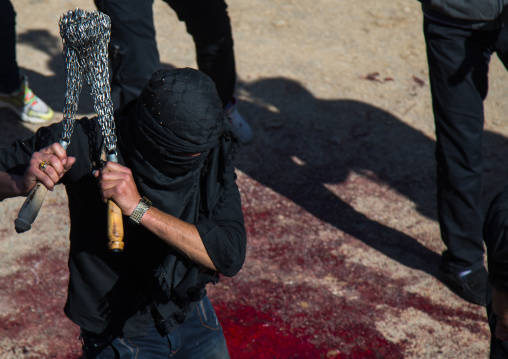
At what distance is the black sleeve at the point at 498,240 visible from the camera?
2.10 metres

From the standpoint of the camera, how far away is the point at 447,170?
4004 mm

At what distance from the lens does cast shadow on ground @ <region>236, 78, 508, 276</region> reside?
15.5ft

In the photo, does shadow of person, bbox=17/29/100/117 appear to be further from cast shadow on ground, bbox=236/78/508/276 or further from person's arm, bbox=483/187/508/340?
person's arm, bbox=483/187/508/340

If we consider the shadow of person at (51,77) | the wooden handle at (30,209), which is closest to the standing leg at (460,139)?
the wooden handle at (30,209)

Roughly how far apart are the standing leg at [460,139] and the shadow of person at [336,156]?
1.08 feet

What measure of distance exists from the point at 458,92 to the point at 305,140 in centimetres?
192

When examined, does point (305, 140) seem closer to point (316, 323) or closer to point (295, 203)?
point (295, 203)

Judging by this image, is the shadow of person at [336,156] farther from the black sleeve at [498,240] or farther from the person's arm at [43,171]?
the person's arm at [43,171]

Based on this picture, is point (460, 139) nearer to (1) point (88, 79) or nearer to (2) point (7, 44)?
(1) point (88, 79)

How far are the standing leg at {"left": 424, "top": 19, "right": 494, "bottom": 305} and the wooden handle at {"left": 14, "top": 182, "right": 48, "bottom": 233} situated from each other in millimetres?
2581

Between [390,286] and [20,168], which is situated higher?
[20,168]

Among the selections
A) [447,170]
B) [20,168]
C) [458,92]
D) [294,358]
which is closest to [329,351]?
[294,358]

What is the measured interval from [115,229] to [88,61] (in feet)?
2.27

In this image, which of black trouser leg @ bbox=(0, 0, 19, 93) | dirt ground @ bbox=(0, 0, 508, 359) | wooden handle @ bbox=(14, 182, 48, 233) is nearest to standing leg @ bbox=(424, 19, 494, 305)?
dirt ground @ bbox=(0, 0, 508, 359)
